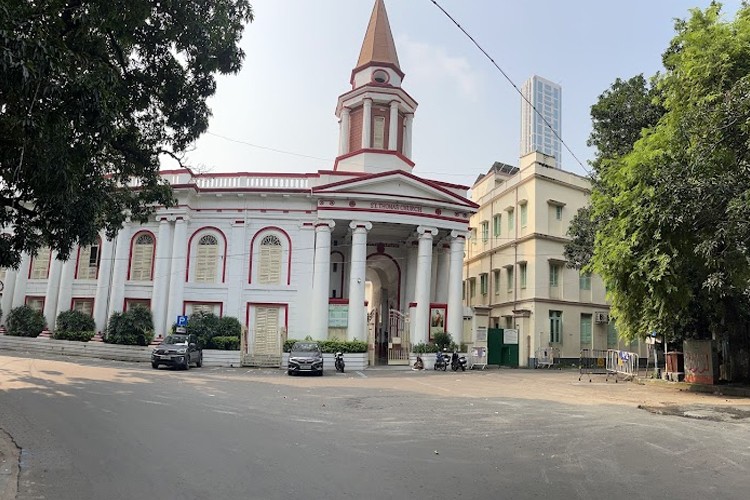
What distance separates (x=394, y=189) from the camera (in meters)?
29.0

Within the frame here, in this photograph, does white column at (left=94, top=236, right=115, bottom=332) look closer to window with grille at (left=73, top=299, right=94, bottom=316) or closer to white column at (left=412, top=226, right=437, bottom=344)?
window with grille at (left=73, top=299, right=94, bottom=316)

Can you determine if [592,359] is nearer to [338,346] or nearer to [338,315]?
[338,315]

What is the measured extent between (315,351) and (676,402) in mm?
13359

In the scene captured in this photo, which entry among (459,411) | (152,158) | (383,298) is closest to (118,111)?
(152,158)

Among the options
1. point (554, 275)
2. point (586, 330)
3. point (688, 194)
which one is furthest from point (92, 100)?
point (586, 330)

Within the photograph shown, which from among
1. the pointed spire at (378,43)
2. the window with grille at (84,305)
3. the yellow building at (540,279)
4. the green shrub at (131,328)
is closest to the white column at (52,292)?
the window with grille at (84,305)

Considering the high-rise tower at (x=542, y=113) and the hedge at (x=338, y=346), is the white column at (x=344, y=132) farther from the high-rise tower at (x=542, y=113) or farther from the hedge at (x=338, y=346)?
the hedge at (x=338, y=346)

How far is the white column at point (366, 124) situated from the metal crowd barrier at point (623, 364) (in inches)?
680

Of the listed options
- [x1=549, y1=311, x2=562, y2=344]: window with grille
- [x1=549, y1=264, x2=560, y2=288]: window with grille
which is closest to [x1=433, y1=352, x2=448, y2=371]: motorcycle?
[x1=549, y1=311, x2=562, y2=344]: window with grille

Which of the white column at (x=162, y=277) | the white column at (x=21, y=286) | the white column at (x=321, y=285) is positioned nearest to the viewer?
the white column at (x=321, y=285)

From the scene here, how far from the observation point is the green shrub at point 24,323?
2992 cm

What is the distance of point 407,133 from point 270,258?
11952 millimetres

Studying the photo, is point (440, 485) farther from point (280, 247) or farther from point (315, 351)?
point (280, 247)

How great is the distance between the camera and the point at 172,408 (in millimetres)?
11484
